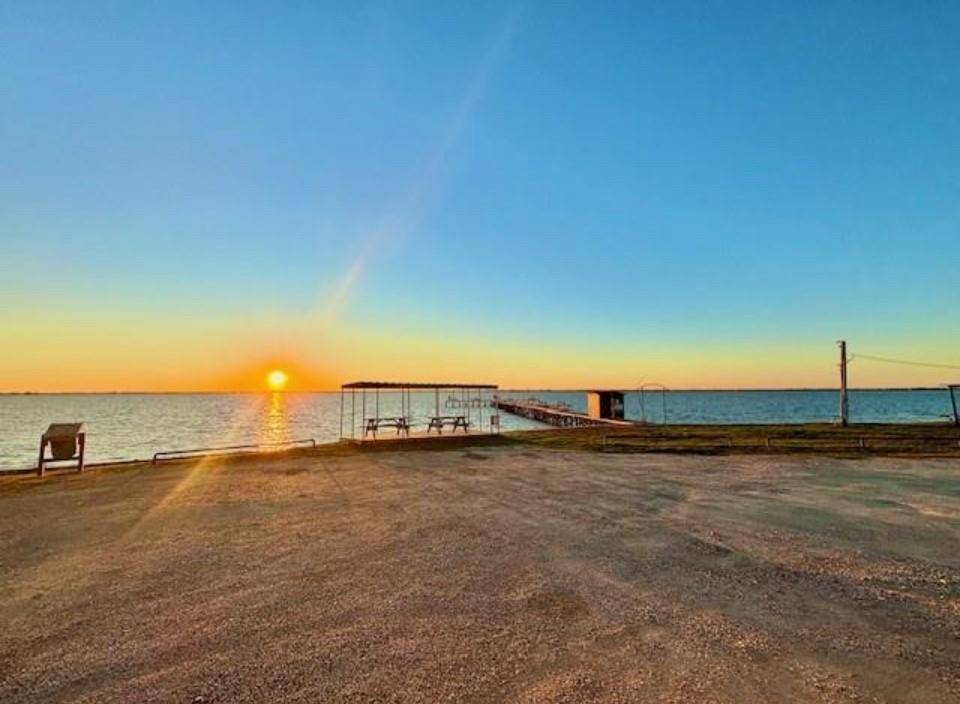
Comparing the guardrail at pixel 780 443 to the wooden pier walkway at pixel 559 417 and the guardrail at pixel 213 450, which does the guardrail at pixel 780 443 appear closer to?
the wooden pier walkway at pixel 559 417

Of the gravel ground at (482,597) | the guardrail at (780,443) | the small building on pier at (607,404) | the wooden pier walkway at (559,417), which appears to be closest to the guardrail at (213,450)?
the gravel ground at (482,597)

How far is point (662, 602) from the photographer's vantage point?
219 inches

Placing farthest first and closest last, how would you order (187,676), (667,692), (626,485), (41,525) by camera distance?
(626,485) < (41,525) < (187,676) < (667,692)

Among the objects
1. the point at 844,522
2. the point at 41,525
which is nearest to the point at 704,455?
the point at 844,522

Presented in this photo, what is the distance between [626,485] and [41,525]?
1134 cm

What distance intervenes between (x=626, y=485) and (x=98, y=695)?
10.6 meters

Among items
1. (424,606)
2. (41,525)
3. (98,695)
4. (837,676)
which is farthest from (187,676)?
(41,525)

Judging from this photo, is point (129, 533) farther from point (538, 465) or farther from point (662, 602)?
→ point (538, 465)

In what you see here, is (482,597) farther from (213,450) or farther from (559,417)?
(559,417)

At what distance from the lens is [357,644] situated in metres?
4.65

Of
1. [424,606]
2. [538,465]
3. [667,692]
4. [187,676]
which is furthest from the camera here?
[538,465]

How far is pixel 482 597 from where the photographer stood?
568 cm

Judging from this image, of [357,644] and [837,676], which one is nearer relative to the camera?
[837,676]

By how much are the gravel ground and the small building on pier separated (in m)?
35.2
